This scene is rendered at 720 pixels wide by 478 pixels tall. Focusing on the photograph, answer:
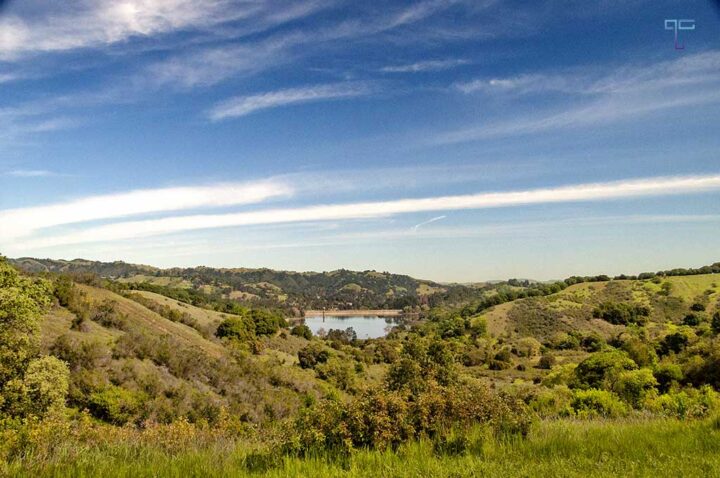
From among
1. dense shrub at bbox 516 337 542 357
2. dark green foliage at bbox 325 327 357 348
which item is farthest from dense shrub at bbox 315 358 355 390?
dense shrub at bbox 516 337 542 357

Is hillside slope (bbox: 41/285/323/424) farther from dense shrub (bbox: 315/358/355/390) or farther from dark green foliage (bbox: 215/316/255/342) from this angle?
dark green foliage (bbox: 215/316/255/342)

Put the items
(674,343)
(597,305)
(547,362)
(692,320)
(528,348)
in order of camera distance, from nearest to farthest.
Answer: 1. (674,343)
2. (547,362)
3. (528,348)
4. (692,320)
5. (597,305)

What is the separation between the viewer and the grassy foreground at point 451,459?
4.16 m

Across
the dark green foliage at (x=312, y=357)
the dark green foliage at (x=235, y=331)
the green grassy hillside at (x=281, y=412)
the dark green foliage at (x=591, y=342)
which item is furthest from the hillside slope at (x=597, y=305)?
the dark green foliage at (x=235, y=331)

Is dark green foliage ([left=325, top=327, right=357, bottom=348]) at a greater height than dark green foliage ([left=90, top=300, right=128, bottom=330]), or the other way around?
dark green foliage ([left=90, top=300, right=128, bottom=330])

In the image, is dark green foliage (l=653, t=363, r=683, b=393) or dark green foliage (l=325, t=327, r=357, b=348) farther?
dark green foliage (l=325, t=327, r=357, b=348)

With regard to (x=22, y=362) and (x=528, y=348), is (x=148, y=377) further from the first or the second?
(x=528, y=348)

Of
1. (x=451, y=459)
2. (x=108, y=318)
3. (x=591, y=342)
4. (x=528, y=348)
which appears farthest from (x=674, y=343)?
(x=451, y=459)

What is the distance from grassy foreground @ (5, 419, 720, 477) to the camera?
4160 millimetres

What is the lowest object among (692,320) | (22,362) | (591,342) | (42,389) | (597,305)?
(591,342)

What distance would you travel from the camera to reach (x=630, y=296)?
382 feet

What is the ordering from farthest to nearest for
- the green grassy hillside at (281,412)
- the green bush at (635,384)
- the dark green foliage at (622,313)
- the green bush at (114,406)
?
the dark green foliage at (622,313) < the green bush at (635,384) < the green bush at (114,406) < the green grassy hillside at (281,412)

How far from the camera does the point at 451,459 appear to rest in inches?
183

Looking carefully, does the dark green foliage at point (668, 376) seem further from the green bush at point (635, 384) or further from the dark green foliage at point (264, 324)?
the dark green foliage at point (264, 324)
